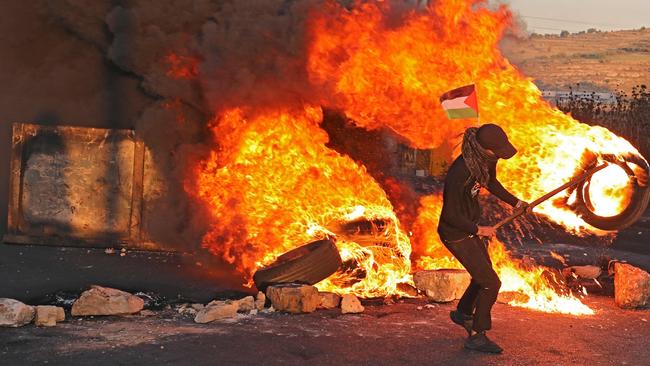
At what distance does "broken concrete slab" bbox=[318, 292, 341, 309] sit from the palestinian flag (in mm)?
2563

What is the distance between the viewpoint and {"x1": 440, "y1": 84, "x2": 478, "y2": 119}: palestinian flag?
29.0 ft

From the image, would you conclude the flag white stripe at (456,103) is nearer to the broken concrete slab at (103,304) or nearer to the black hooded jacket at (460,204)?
the black hooded jacket at (460,204)

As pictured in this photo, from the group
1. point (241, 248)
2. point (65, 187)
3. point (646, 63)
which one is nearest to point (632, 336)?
point (241, 248)

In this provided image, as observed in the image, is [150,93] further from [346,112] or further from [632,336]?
[632,336]

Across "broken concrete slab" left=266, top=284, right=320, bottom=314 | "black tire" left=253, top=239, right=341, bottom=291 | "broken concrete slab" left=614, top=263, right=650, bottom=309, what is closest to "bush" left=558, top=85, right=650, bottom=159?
"broken concrete slab" left=614, top=263, right=650, bottom=309

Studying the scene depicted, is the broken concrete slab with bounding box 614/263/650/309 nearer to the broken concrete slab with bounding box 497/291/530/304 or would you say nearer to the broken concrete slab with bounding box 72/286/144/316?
the broken concrete slab with bounding box 497/291/530/304

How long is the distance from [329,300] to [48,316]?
10.0 feet

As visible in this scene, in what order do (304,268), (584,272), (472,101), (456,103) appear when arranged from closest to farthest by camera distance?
(472,101) < (456,103) < (304,268) < (584,272)

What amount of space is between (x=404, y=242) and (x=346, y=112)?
6.67 feet

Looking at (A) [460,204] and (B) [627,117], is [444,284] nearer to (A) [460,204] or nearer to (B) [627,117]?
(A) [460,204]

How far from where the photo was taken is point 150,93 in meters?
12.2

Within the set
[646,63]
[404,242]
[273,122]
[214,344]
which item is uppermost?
[646,63]

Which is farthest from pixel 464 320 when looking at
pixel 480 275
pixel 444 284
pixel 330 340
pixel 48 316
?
pixel 48 316

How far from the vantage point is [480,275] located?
710cm
